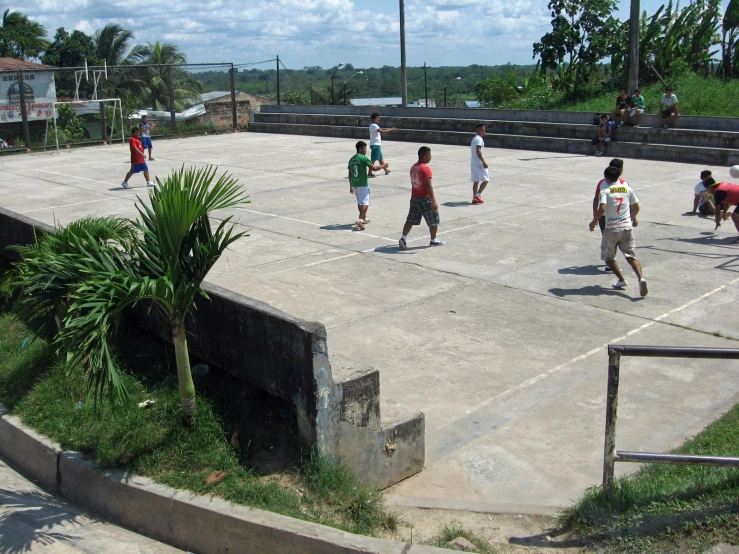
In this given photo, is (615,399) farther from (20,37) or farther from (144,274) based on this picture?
(20,37)

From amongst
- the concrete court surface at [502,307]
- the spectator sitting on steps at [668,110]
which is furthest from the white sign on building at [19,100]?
the spectator sitting on steps at [668,110]

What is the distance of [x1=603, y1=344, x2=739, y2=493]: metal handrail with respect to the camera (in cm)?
406

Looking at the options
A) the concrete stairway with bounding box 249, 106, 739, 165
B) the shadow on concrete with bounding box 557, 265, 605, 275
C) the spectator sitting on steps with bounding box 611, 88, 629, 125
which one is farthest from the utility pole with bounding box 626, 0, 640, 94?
the shadow on concrete with bounding box 557, 265, 605, 275

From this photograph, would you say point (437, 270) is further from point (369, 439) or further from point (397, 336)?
point (369, 439)

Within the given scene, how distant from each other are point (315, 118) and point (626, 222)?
24504 millimetres

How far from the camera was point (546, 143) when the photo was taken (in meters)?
24.2

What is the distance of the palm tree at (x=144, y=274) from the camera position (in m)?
4.72

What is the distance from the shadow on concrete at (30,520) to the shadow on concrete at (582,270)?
736cm

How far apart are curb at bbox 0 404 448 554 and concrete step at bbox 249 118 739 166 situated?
18.8 metres

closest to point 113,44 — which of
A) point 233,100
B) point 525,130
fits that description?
point 233,100

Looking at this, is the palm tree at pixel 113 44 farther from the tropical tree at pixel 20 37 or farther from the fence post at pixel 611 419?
the fence post at pixel 611 419

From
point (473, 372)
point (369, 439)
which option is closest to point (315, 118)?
point (473, 372)

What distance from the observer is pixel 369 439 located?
5.19 metres

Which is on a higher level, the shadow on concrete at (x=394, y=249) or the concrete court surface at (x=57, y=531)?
the shadow on concrete at (x=394, y=249)
